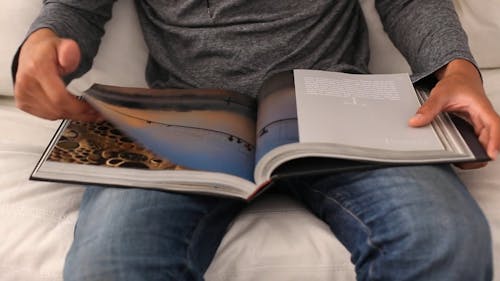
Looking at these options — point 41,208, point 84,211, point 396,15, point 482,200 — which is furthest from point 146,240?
point 396,15

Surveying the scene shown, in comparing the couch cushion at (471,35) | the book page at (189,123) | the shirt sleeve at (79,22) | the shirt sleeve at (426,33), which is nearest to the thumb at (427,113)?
the shirt sleeve at (426,33)

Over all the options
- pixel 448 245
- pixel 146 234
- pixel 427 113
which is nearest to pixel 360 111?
pixel 427 113

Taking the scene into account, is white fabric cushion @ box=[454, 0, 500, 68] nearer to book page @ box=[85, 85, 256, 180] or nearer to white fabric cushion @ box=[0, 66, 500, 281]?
white fabric cushion @ box=[0, 66, 500, 281]

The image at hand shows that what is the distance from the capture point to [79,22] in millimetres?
866

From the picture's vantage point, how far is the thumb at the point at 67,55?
72 cm

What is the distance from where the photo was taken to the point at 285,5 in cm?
89

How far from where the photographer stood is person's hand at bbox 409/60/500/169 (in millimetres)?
660

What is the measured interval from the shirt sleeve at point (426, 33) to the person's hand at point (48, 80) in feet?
1.63

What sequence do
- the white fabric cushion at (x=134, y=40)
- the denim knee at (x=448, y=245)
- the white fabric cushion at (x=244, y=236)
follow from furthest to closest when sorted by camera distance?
the white fabric cushion at (x=134, y=40)
the white fabric cushion at (x=244, y=236)
the denim knee at (x=448, y=245)

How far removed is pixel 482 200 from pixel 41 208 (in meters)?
0.64

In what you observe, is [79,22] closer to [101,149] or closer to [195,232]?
[101,149]

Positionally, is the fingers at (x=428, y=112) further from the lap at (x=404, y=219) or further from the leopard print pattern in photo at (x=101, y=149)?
the leopard print pattern in photo at (x=101, y=149)

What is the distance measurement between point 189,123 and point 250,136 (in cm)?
9

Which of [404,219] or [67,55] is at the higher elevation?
[67,55]
